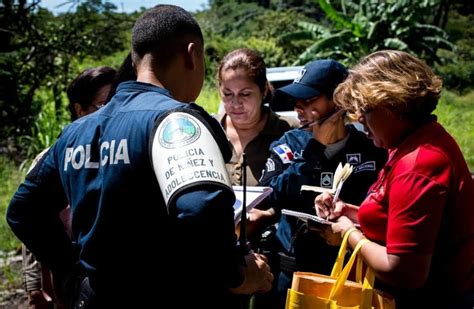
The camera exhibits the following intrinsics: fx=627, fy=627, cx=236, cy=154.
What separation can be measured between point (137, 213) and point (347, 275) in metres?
0.77

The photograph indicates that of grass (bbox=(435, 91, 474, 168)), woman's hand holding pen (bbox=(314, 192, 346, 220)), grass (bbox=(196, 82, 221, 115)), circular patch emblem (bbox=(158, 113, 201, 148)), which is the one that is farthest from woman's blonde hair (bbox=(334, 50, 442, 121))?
grass (bbox=(196, 82, 221, 115))

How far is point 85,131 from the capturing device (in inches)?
76.9

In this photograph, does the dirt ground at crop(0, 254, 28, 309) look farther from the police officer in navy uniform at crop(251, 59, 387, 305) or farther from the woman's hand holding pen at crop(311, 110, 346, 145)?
the woman's hand holding pen at crop(311, 110, 346, 145)

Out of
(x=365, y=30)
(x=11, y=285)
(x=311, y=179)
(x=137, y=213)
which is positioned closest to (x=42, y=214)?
(x=137, y=213)

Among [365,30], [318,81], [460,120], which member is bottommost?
[460,120]

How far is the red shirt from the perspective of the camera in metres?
1.96

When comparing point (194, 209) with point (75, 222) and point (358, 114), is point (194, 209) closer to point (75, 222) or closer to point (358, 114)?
point (75, 222)

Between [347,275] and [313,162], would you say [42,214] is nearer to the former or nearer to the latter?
[347,275]

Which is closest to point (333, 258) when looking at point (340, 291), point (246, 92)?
point (340, 291)

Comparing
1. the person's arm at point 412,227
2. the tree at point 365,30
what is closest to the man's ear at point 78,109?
the person's arm at point 412,227

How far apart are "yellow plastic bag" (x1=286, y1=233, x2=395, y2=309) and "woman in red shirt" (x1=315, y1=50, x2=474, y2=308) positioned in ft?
0.16

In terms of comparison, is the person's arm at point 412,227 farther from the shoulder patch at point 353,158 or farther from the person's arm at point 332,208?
the shoulder patch at point 353,158

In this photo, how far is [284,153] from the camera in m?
A: 2.96

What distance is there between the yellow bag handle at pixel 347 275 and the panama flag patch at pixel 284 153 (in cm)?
84
